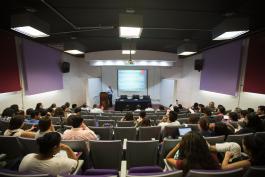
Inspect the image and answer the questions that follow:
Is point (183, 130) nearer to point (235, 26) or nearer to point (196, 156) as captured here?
point (196, 156)

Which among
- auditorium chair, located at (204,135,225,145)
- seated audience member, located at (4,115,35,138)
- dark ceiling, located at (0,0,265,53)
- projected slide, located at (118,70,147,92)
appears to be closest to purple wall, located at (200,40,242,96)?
dark ceiling, located at (0,0,265,53)

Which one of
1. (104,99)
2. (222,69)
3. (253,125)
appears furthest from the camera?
(104,99)

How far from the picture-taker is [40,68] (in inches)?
265

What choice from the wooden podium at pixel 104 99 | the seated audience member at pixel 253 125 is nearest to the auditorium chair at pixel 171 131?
the seated audience member at pixel 253 125

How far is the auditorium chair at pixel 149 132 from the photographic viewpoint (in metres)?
3.49

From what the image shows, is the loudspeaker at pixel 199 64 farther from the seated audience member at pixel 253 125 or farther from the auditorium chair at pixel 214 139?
the auditorium chair at pixel 214 139

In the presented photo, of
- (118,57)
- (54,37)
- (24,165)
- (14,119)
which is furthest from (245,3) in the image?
(118,57)

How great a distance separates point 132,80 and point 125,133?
8708 mm

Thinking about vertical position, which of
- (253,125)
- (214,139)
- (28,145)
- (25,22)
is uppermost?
(25,22)

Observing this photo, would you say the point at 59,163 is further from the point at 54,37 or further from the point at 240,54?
the point at 240,54

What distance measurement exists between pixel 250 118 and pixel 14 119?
4.37 m

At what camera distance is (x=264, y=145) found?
172cm

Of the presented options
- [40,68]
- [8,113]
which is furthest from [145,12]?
[40,68]

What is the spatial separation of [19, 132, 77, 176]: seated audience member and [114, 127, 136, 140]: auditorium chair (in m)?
1.69
